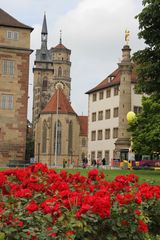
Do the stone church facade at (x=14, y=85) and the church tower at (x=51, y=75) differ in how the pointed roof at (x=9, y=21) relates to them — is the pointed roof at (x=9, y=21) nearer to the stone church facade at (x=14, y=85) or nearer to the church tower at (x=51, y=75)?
the stone church facade at (x=14, y=85)

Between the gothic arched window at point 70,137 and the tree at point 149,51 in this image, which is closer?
the tree at point 149,51

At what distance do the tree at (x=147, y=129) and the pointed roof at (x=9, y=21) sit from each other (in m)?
16.1

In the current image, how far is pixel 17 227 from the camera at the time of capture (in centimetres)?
718

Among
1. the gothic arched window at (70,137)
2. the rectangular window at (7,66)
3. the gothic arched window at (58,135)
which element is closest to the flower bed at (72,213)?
the rectangular window at (7,66)

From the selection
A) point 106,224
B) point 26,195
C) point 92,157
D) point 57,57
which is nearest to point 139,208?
point 106,224

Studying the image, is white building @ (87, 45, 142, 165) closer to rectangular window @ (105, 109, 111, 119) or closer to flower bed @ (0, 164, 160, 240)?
rectangular window @ (105, 109, 111, 119)

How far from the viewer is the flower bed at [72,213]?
7.22 metres

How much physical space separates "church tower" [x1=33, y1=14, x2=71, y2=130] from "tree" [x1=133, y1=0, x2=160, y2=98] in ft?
425

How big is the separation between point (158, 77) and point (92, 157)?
209 feet

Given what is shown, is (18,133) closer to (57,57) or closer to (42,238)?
(42,238)

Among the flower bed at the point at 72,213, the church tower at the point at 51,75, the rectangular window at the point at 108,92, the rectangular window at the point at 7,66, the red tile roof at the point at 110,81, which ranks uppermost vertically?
the church tower at the point at 51,75

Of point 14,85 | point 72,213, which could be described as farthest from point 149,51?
point 72,213

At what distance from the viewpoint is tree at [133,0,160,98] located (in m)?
29.3

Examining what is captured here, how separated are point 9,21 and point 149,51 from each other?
2116 centimetres
